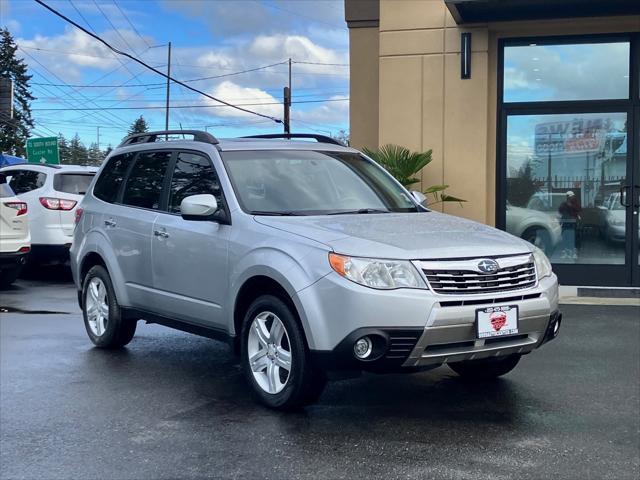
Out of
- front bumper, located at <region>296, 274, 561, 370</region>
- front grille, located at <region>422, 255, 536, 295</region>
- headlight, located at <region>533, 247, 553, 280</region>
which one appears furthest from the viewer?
headlight, located at <region>533, 247, 553, 280</region>

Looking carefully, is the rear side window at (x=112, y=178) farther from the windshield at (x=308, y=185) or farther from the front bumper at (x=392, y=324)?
the front bumper at (x=392, y=324)

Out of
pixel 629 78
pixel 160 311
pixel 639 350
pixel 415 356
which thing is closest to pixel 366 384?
pixel 415 356

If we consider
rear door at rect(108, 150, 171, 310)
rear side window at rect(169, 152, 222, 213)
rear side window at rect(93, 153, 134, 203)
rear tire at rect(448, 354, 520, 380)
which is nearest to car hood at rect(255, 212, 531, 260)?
rear side window at rect(169, 152, 222, 213)

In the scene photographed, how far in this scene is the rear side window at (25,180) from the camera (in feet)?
38.5

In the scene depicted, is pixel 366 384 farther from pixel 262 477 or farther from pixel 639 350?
pixel 639 350

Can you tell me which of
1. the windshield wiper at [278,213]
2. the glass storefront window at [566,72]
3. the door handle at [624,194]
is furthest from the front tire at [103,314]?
the door handle at [624,194]

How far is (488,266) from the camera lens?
456 cm

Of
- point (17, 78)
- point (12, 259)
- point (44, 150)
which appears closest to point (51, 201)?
point (12, 259)

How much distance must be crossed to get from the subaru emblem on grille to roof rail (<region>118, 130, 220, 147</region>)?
7.59ft

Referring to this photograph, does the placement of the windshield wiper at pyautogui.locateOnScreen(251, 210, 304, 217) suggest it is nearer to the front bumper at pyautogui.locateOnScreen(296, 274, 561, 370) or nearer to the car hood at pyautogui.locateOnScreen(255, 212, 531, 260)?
the car hood at pyautogui.locateOnScreen(255, 212, 531, 260)

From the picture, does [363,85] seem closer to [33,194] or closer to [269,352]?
[33,194]

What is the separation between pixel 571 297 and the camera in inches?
397

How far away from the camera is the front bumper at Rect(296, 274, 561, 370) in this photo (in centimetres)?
429

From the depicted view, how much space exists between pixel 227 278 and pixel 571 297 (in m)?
6.32
